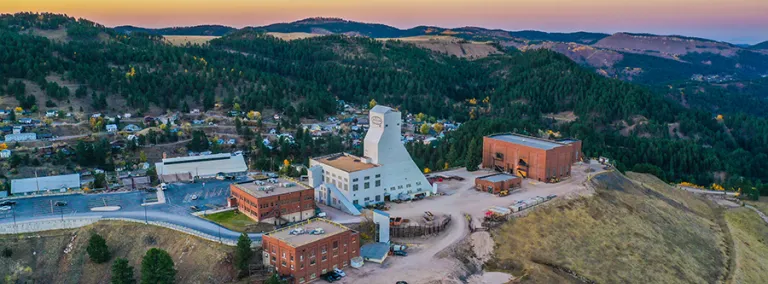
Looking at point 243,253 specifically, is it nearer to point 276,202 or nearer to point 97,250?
point 276,202

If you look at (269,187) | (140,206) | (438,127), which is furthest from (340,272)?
(438,127)

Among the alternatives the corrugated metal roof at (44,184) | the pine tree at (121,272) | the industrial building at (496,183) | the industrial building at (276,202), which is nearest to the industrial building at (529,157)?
the industrial building at (496,183)

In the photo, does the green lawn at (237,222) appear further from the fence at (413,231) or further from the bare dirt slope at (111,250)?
the fence at (413,231)

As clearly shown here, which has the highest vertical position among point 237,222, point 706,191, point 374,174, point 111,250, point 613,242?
point 374,174

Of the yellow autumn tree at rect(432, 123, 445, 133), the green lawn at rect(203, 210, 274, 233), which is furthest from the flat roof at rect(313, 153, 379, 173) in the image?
the yellow autumn tree at rect(432, 123, 445, 133)

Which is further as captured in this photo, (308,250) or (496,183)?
(496,183)

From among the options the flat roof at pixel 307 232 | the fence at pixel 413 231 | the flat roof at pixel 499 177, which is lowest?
the fence at pixel 413 231

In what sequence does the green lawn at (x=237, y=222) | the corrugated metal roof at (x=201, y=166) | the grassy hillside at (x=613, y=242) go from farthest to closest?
1. the corrugated metal roof at (x=201, y=166)
2. the green lawn at (x=237, y=222)
3. the grassy hillside at (x=613, y=242)
